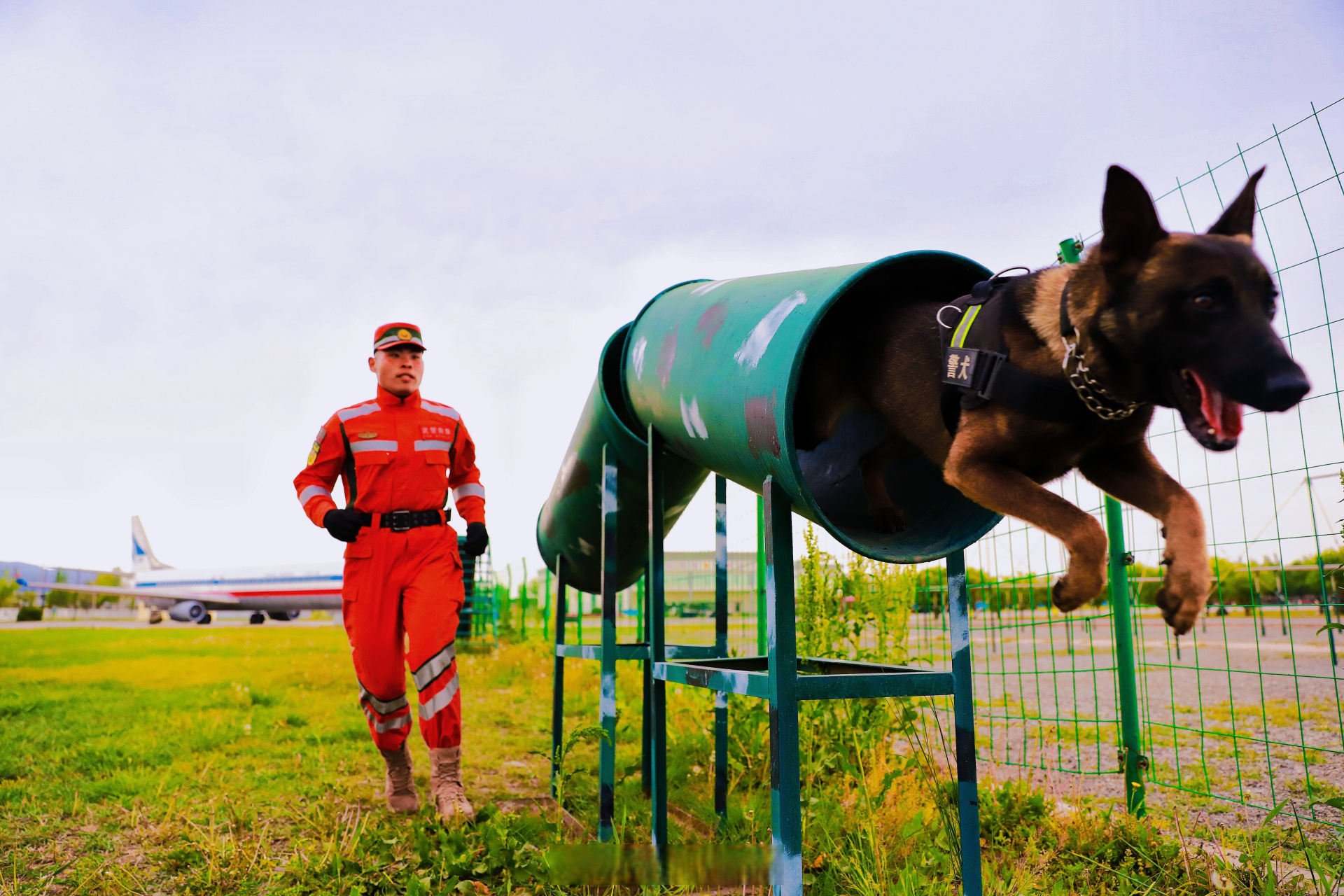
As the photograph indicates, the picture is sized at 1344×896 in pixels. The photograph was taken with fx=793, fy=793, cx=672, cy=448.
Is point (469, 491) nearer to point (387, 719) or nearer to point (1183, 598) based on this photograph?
point (387, 719)

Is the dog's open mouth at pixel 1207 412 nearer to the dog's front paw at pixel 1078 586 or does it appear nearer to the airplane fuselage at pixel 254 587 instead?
the dog's front paw at pixel 1078 586

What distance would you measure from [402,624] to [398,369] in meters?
1.23

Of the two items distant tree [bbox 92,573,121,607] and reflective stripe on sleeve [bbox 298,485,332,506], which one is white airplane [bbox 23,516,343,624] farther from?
reflective stripe on sleeve [bbox 298,485,332,506]

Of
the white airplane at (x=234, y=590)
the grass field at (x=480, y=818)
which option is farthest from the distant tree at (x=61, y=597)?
the grass field at (x=480, y=818)

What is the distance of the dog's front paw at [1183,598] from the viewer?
134 centimetres

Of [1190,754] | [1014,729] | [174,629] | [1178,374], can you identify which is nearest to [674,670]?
[1178,374]

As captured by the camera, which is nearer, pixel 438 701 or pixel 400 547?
pixel 438 701

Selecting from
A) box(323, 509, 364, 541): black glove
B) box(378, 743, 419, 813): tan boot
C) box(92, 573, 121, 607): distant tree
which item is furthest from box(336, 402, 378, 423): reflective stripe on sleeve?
box(92, 573, 121, 607): distant tree

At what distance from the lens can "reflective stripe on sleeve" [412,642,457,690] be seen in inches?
136

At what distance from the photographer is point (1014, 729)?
605 cm

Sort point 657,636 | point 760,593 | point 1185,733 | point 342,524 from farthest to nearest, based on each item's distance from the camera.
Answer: point 760,593, point 1185,733, point 342,524, point 657,636

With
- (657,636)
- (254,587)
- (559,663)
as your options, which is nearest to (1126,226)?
(657,636)

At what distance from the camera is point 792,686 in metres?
2.00

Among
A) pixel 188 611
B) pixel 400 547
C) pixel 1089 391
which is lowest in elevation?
pixel 188 611
